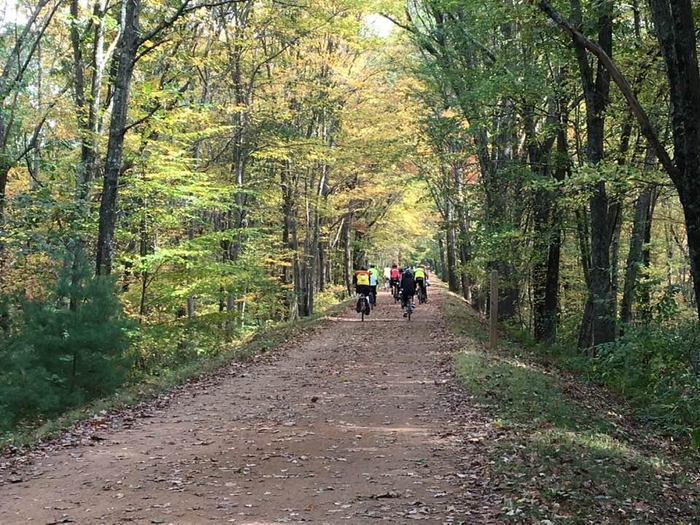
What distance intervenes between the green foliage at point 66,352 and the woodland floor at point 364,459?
1562 mm

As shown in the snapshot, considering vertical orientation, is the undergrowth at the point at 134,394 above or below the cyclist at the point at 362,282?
below

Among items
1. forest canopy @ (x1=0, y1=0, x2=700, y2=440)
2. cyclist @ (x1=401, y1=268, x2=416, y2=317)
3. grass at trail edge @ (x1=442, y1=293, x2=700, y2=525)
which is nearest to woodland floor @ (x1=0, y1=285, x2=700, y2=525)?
grass at trail edge @ (x1=442, y1=293, x2=700, y2=525)

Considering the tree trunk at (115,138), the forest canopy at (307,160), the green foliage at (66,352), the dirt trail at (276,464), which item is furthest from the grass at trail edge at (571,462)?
the tree trunk at (115,138)

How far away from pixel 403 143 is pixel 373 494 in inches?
794

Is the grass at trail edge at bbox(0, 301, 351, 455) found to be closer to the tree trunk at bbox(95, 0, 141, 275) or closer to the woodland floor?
the woodland floor

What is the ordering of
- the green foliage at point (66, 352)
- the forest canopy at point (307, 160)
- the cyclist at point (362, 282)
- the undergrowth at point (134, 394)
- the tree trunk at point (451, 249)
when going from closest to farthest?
the undergrowth at point (134, 394)
the green foliage at point (66, 352)
the forest canopy at point (307, 160)
the cyclist at point (362, 282)
the tree trunk at point (451, 249)

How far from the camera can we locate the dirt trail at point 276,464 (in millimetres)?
5031

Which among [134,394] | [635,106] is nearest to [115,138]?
[134,394]

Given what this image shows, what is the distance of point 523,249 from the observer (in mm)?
Result: 17562

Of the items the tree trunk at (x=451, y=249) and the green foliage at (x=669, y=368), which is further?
the tree trunk at (x=451, y=249)

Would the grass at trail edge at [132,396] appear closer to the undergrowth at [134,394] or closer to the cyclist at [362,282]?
the undergrowth at [134,394]

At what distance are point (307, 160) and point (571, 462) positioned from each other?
18357mm

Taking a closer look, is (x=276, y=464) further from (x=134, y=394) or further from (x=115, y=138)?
(x=115, y=138)

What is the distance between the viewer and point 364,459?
21.0 ft
